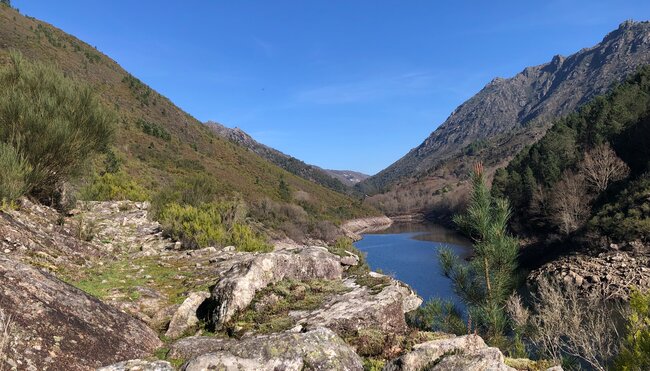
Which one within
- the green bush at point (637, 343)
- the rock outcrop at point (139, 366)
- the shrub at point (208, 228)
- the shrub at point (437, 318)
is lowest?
the shrub at point (437, 318)

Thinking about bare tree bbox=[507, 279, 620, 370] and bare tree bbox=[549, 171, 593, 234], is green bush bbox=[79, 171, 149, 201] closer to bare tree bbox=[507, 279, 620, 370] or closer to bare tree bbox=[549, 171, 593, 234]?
bare tree bbox=[507, 279, 620, 370]

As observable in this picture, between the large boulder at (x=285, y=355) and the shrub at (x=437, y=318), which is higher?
the large boulder at (x=285, y=355)

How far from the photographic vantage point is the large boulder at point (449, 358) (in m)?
4.87

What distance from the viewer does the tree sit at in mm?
9141

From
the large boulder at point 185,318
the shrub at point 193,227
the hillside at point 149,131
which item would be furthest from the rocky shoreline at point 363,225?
the large boulder at point 185,318

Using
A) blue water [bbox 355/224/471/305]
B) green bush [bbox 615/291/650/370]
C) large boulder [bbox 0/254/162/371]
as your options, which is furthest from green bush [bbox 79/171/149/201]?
green bush [bbox 615/291/650/370]

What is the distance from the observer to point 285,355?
5.58m

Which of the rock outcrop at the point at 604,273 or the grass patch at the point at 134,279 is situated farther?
the rock outcrop at the point at 604,273

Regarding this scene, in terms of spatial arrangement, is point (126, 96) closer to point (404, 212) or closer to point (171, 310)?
point (171, 310)

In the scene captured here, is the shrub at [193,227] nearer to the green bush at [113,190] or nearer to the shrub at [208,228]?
the shrub at [208,228]

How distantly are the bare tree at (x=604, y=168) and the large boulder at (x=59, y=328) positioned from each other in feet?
193

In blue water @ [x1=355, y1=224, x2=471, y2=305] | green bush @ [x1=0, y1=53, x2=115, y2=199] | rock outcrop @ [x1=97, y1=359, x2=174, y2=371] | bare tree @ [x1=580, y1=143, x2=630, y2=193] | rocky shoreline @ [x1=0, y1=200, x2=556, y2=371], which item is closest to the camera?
rock outcrop @ [x1=97, y1=359, x2=174, y2=371]

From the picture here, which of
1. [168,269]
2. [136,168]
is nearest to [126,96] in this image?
[136,168]

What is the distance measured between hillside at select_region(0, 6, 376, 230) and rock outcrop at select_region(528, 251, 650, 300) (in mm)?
40386
